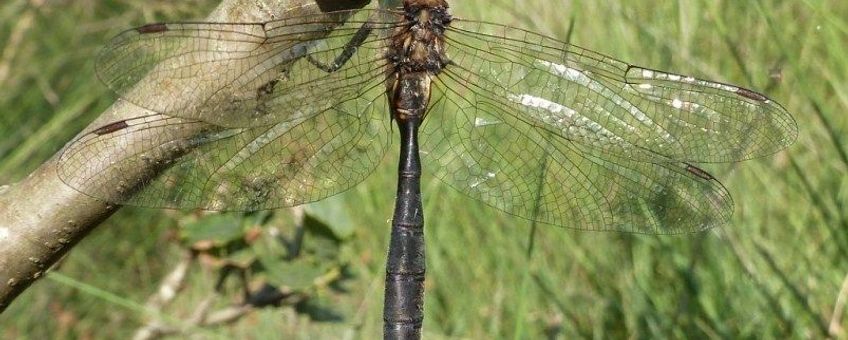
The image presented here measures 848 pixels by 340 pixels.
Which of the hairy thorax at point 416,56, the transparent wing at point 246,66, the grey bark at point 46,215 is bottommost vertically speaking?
the grey bark at point 46,215

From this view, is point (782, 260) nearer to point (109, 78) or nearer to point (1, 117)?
point (109, 78)

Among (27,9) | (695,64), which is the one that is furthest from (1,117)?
(695,64)

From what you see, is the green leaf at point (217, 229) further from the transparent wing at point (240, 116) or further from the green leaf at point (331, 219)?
the transparent wing at point (240, 116)

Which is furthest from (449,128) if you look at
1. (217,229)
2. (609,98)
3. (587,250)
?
(587,250)

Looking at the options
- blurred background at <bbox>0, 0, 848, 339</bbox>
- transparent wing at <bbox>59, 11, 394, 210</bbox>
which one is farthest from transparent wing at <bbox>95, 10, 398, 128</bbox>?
blurred background at <bbox>0, 0, 848, 339</bbox>

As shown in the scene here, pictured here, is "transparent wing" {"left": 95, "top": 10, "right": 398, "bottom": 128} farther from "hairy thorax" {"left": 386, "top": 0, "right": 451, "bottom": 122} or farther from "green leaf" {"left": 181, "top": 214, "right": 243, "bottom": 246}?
"green leaf" {"left": 181, "top": 214, "right": 243, "bottom": 246}

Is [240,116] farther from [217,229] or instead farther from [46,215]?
[217,229]

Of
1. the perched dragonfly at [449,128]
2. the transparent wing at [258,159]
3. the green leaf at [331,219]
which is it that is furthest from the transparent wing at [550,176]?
the green leaf at [331,219]
